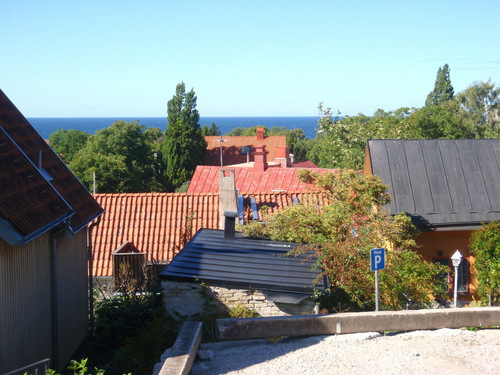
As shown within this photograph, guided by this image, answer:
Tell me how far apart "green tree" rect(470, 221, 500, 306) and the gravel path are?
19.5 feet

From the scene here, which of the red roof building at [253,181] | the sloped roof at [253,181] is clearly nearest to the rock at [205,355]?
the red roof building at [253,181]

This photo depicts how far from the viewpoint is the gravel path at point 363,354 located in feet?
23.6

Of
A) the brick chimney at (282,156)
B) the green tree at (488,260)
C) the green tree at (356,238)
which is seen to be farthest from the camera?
the brick chimney at (282,156)

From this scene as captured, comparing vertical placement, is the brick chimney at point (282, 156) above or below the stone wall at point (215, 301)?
above

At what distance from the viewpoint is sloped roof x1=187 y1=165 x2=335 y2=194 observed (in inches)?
1083

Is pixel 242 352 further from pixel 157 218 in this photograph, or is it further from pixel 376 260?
pixel 157 218

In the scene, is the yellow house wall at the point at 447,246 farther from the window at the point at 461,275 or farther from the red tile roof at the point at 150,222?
the red tile roof at the point at 150,222

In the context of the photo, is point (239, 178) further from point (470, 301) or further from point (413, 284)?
point (413, 284)

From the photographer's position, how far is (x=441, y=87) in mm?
83188

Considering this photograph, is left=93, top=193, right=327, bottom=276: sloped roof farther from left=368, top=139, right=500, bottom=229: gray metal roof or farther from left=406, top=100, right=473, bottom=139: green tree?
left=406, top=100, right=473, bottom=139: green tree

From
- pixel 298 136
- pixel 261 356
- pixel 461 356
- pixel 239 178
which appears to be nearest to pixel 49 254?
pixel 261 356

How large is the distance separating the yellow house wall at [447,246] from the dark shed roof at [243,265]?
13.3 ft

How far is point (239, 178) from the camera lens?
29125 mm

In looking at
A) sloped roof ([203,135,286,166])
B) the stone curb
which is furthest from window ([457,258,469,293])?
sloped roof ([203,135,286,166])
